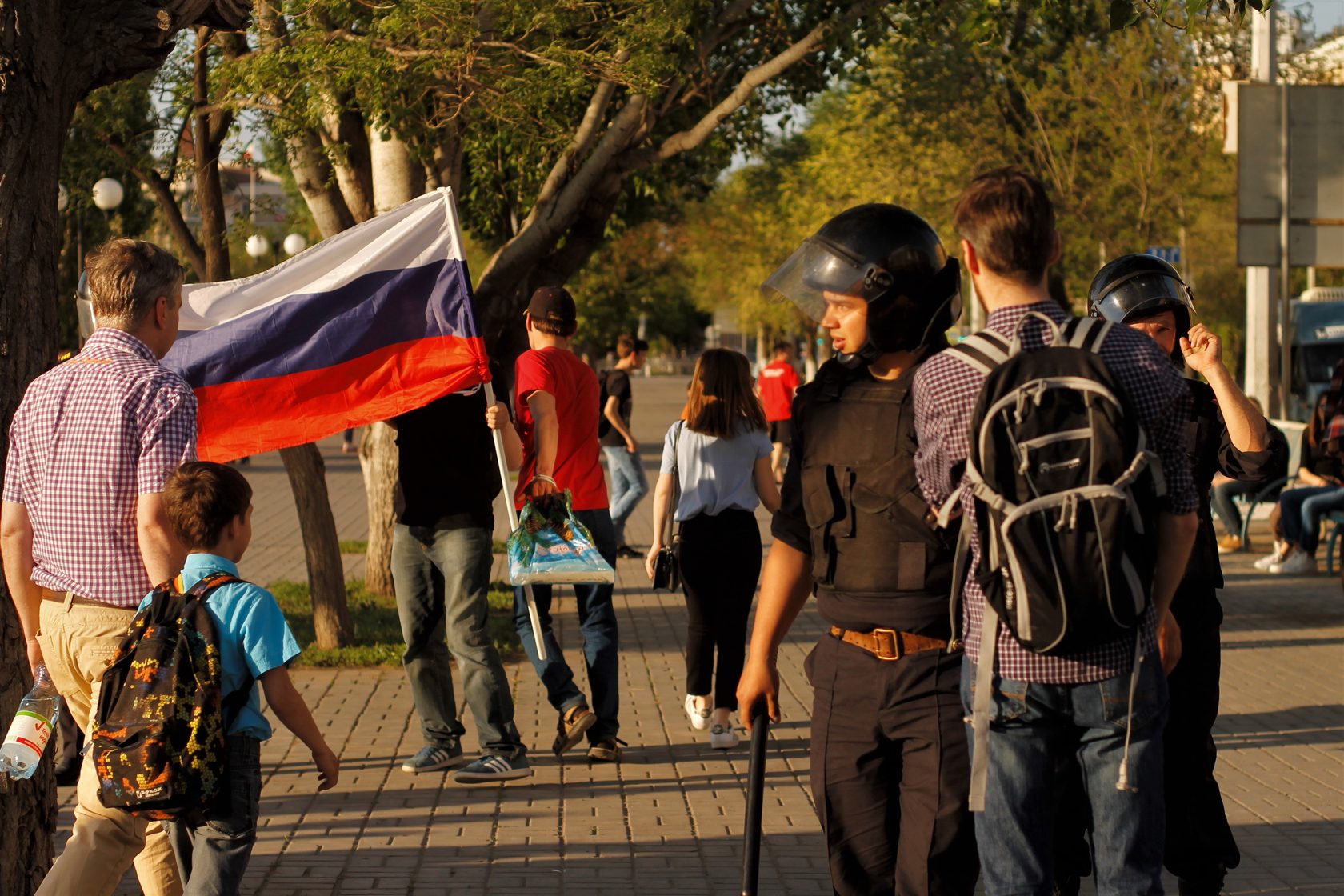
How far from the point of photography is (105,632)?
4.21 meters

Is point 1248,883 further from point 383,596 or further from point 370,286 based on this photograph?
point 383,596

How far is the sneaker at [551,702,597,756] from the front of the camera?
7.16 meters

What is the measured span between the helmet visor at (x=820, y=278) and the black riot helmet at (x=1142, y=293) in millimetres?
1397

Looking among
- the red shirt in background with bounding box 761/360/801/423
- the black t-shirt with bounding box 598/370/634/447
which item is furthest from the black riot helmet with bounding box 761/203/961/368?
the red shirt in background with bounding box 761/360/801/423

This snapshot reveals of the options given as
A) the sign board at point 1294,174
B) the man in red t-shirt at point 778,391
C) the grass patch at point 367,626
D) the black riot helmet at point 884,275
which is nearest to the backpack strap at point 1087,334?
the black riot helmet at point 884,275

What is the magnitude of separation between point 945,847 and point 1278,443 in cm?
192

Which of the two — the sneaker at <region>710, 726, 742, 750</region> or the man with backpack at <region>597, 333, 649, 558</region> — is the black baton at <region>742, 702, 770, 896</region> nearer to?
the sneaker at <region>710, 726, 742, 750</region>

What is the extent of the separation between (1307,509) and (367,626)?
767 centimetres

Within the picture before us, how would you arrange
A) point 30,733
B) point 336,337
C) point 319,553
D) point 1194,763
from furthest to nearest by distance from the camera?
point 319,553 → point 336,337 → point 1194,763 → point 30,733

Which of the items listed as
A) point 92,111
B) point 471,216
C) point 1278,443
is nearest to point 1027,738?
point 1278,443

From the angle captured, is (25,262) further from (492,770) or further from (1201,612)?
(1201,612)

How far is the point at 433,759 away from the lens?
703 centimetres

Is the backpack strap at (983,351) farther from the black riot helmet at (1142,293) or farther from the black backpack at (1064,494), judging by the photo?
the black riot helmet at (1142,293)

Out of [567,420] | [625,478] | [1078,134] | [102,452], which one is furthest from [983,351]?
[1078,134]
